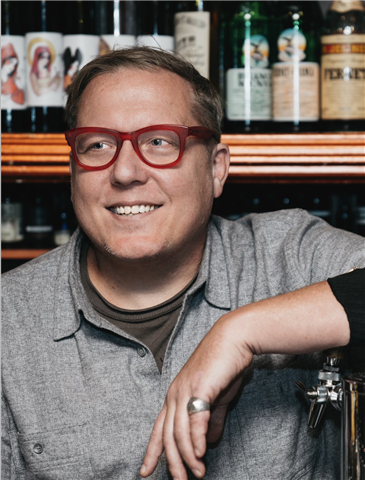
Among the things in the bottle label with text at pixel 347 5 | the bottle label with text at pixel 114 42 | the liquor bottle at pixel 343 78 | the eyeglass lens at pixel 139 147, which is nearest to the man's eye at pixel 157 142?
the eyeglass lens at pixel 139 147

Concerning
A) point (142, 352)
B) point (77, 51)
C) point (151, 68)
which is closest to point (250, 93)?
point (151, 68)

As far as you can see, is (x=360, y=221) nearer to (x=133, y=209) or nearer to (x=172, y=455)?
(x=133, y=209)

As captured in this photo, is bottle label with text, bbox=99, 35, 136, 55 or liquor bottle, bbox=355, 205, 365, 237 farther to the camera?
liquor bottle, bbox=355, 205, 365, 237

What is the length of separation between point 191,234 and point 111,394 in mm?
330

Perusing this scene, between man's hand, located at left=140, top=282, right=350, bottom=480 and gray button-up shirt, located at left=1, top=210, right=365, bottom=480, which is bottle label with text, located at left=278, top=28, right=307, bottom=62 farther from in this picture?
man's hand, located at left=140, top=282, right=350, bottom=480

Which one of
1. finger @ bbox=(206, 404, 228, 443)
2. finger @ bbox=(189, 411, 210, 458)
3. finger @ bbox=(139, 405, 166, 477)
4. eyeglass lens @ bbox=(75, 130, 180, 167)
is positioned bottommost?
finger @ bbox=(206, 404, 228, 443)

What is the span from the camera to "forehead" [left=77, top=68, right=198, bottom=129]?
105 centimetres

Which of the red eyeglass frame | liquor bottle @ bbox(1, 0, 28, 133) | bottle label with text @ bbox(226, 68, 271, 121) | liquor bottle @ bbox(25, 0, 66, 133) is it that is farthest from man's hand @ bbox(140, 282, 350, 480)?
liquor bottle @ bbox(1, 0, 28, 133)

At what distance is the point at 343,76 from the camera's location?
1263 mm

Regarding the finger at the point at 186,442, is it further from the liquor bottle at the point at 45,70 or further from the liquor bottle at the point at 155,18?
the liquor bottle at the point at 155,18

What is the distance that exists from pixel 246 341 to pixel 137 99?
0.51 m

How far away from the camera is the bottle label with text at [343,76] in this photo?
4.11ft

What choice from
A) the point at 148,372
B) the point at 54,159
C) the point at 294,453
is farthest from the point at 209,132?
the point at 294,453

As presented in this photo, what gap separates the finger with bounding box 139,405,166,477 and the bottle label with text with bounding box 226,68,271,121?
2.48 feet
